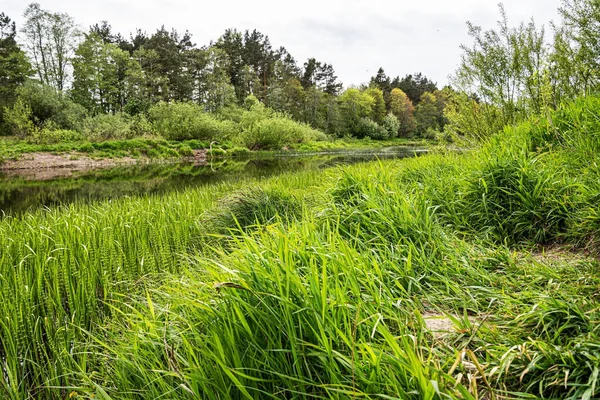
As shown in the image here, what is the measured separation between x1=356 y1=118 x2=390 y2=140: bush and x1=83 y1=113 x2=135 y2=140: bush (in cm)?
4105

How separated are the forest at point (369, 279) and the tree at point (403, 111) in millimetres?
67184

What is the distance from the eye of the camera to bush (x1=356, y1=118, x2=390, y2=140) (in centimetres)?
6306

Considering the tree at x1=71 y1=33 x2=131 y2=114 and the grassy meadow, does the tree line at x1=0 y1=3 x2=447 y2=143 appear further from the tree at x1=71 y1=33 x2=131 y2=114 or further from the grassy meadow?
the grassy meadow

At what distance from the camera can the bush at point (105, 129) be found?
3057cm

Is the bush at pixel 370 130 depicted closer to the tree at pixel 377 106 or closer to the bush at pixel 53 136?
the tree at pixel 377 106

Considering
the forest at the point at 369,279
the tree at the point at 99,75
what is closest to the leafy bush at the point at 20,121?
the tree at the point at 99,75

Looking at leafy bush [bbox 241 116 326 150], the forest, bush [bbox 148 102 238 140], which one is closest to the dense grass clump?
the forest

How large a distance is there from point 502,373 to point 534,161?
2.96m

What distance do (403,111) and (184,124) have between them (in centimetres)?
5174

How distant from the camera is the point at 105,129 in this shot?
31500mm

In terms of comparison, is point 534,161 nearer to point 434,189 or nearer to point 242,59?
point 434,189

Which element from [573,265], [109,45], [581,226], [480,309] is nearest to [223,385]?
[480,309]

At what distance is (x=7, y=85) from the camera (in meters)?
35.8

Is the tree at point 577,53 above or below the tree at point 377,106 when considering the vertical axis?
below
